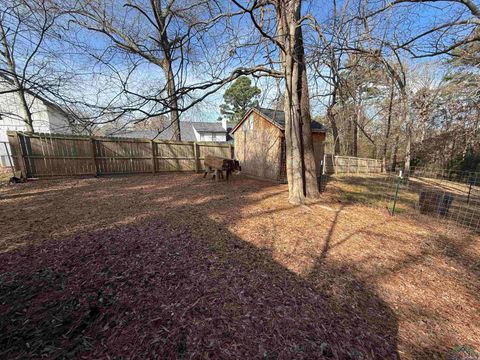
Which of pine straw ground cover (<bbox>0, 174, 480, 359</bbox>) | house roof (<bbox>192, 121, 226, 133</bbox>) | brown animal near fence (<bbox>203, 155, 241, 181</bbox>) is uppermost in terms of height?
house roof (<bbox>192, 121, 226, 133</bbox>)

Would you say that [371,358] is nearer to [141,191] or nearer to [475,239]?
[475,239]

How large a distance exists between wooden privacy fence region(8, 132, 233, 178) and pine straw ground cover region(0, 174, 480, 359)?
4845 mm

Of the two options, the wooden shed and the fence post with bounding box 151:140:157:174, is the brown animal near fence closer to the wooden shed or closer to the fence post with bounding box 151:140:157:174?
the wooden shed

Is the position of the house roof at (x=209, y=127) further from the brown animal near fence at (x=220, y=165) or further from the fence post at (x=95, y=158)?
the brown animal near fence at (x=220, y=165)

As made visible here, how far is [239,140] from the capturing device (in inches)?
447

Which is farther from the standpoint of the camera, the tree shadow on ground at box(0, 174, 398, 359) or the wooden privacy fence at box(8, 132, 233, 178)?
the wooden privacy fence at box(8, 132, 233, 178)

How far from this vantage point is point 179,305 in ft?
6.25

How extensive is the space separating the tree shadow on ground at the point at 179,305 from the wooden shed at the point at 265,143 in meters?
6.24

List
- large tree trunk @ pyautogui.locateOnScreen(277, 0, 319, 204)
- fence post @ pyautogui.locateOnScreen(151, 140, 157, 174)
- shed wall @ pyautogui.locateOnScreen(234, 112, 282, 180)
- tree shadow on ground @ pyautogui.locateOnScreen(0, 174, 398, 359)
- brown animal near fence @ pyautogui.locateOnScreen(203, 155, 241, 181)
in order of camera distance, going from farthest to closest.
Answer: fence post @ pyautogui.locateOnScreen(151, 140, 157, 174) < shed wall @ pyautogui.locateOnScreen(234, 112, 282, 180) < brown animal near fence @ pyautogui.locateOnScreen(203, 155, 241, 181) < large tree trunk @ pyautogui.locateOnScreen(277, 0, 319, 204) < tree shadow on ground @ pyautogui.locateOnScreen(0, 174, 398, 359)

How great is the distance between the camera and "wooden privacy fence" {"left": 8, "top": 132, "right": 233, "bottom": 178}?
7488 millimetres

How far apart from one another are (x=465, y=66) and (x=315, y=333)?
7429mm

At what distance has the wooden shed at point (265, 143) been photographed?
869 cm

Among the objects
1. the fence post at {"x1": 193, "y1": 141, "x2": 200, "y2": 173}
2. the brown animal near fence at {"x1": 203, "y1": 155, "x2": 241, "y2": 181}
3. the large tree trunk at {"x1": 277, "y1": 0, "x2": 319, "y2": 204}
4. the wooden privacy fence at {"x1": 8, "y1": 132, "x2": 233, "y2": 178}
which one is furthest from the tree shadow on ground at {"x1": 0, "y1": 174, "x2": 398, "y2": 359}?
the fence post at {"x1": 193, "y1": 141, "x2": 200, "y2": 173}

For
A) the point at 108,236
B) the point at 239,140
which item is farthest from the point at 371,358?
the point at 239,140
